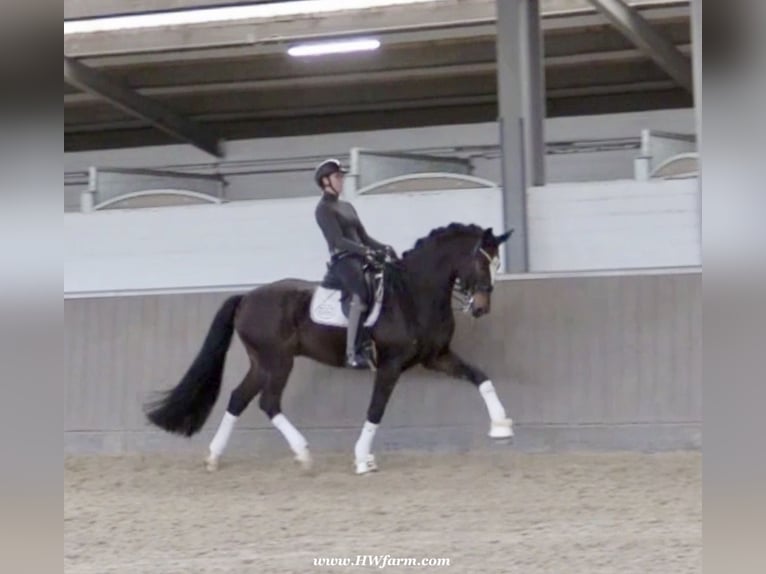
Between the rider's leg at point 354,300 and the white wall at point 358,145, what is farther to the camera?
the white wall at point 358,145

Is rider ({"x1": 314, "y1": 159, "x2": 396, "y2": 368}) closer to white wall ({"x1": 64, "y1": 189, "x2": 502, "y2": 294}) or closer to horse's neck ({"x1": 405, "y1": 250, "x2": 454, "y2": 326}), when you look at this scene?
horse's neck ({"x1": 405, "y1": 250, "x2": 454, "y2": 326})

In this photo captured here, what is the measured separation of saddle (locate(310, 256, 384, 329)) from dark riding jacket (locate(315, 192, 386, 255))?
159 mm

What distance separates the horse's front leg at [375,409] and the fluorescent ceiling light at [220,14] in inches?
131

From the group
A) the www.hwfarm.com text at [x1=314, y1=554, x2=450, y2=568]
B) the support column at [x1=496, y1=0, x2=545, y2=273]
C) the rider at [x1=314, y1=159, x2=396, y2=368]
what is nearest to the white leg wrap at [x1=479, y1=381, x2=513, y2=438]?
the rider at [x1=314, y1=159, x2=396, y2=368]

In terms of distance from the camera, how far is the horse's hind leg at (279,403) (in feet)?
22.3

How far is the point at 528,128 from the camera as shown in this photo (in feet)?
25.6

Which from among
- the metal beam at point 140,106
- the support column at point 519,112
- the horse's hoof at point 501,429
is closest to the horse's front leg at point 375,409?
the horse's hoof at point 501,429

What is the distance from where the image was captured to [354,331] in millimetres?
6695

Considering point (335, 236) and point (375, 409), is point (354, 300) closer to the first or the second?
point (335, 236)

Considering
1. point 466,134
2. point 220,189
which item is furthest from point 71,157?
point 466,134

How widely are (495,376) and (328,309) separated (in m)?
1.15

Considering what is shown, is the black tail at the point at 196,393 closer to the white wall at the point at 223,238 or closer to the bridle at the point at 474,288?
the white wall at the point at 223,238

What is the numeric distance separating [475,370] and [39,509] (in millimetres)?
5630

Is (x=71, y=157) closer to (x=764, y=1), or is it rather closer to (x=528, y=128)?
(x=528, y=128)
